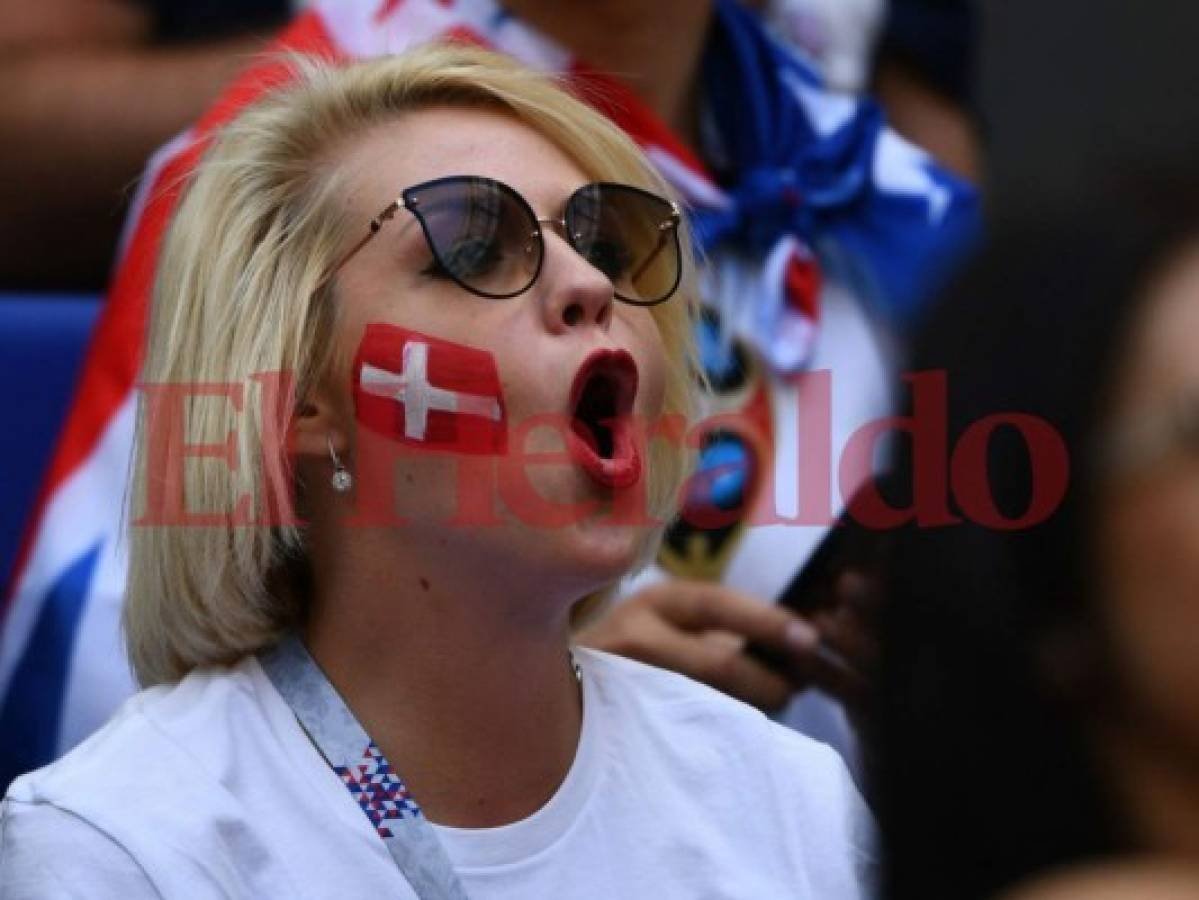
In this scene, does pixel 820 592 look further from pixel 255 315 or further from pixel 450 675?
pixel 255 315

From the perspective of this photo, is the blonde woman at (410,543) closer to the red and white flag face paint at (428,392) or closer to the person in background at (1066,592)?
the red and white flag face paint at (428,392)

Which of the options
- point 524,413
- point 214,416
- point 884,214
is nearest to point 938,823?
point 524,413

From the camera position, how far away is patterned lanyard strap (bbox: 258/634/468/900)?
1.71 m

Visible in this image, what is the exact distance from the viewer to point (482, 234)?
1820 mm

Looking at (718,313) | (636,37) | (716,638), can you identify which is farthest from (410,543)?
(636,37)

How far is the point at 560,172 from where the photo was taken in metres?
1.92

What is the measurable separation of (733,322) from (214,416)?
1.00 metres

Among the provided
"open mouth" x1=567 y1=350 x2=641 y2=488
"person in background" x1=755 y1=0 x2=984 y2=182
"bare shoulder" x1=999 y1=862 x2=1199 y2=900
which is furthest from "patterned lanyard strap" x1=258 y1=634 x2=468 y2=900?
"person in background" x1=755 y1=0 x2=984 y2=182

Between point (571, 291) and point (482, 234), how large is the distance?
0.08 meters

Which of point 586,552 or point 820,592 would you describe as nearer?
point 586,552

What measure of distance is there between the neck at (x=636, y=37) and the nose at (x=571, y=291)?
0.96 metres

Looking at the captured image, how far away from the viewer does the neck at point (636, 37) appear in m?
2.79

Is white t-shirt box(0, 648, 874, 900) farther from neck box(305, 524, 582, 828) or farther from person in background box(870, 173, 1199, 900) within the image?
person in background box(870, 173, 1199, 900)

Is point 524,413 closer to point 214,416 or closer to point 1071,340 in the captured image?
point 214,416
